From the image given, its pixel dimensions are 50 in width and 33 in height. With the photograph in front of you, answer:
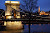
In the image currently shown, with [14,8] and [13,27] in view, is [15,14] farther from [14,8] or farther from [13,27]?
[13,27]

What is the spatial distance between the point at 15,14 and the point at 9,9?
2.21 meters

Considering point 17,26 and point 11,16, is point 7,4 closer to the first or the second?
point 11,16

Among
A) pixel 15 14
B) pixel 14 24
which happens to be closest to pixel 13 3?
pixel 15 14

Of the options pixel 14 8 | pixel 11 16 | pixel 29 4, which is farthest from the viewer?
pixel 14 8

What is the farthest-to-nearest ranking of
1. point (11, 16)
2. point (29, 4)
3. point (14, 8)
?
1. point (14, 8)
2. point (11, 16)
3. point (29, 4)

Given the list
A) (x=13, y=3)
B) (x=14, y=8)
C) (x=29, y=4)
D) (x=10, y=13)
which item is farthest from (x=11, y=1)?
(x=29, y=4)

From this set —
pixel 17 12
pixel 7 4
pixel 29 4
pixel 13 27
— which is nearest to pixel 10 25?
pixel 13 27

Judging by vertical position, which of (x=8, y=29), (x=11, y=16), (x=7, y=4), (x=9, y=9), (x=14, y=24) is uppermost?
(x=7, y=4)

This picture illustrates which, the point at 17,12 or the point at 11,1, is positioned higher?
the point at 11,1

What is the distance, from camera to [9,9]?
20.6m

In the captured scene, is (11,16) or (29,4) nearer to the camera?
(29,4)

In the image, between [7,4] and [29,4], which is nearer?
[29,4]

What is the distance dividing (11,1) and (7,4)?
4.99ft

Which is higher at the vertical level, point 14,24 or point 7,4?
point 7,4
